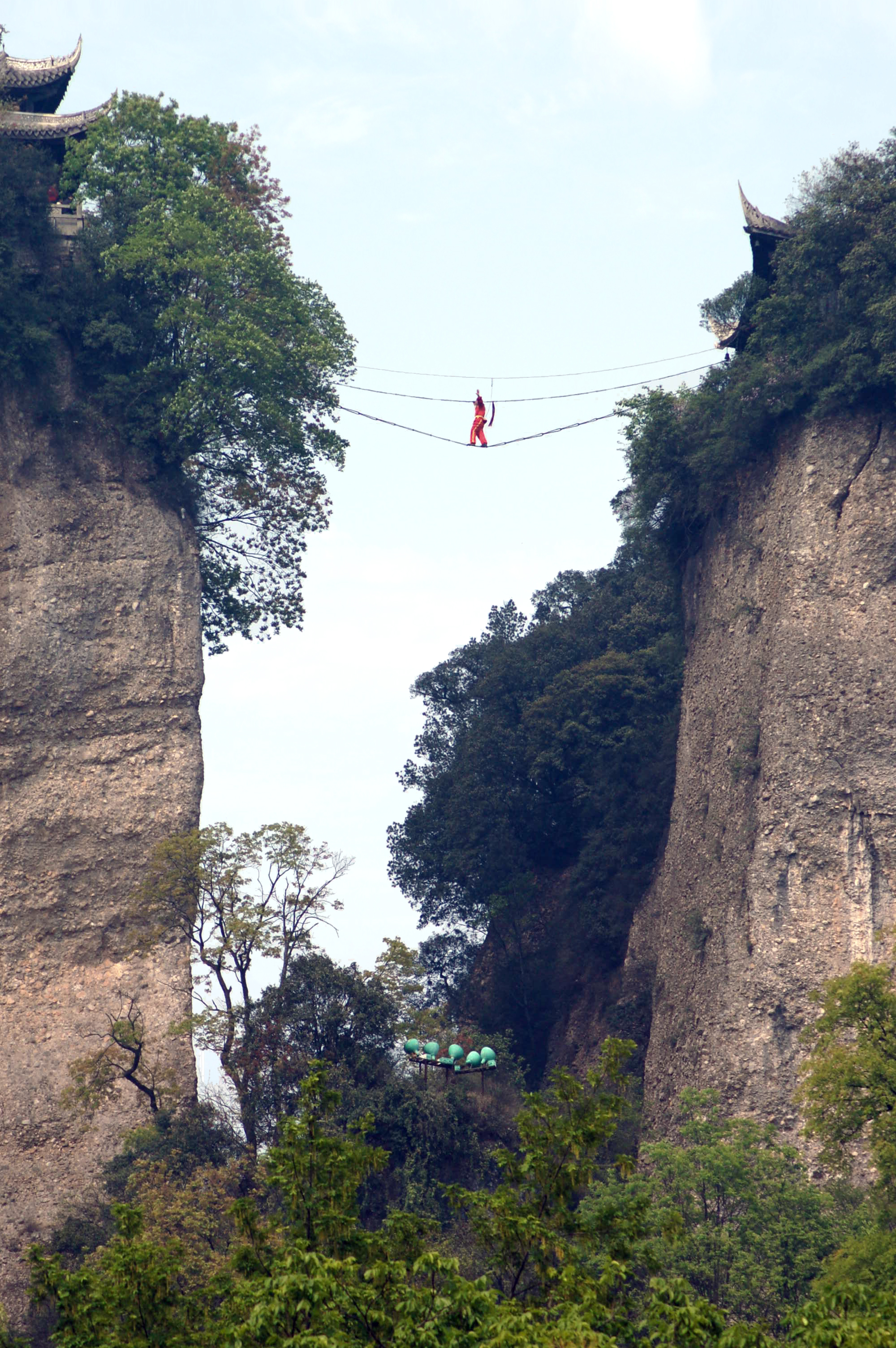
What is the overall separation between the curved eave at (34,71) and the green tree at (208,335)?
1.66 m

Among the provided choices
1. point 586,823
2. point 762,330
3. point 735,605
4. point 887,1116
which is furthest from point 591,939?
point 887,1116

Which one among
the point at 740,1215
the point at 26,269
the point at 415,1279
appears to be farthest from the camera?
the point at 26,269

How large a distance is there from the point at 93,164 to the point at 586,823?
18.5m

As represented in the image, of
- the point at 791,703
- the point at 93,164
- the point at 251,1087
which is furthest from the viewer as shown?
the point at 93,164

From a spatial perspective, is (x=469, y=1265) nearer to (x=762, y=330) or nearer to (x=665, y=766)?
(x=665, y=766)

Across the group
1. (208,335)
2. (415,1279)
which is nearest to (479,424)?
(208,335)

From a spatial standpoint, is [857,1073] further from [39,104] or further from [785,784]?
[39,104]

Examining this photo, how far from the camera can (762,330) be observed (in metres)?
31.6

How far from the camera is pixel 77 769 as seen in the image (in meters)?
31.3

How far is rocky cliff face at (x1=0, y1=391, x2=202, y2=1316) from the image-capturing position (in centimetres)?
2869

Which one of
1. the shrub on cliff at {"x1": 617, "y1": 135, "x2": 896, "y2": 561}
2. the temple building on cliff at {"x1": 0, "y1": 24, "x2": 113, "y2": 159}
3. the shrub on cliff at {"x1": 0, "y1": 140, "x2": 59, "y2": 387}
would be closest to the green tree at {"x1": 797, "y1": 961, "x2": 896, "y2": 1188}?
the shrub on cliff at {"x1": 617, "y1": 135, "x2": 896, "y2": 561}

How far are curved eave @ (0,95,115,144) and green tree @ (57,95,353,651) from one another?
35 cm

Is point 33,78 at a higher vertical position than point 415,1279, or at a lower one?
higher

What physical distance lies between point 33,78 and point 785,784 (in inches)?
851
